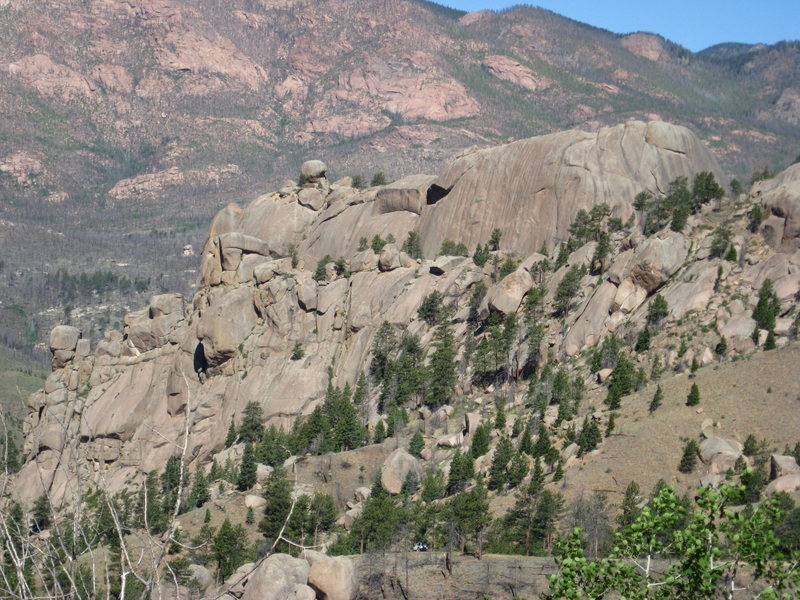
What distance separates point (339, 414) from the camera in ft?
285

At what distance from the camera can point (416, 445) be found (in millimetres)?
78875

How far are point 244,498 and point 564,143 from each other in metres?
58.4

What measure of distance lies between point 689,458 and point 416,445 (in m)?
25.5

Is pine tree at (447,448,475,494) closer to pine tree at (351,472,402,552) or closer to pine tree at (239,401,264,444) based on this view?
pine tree at (351,472,402,552)

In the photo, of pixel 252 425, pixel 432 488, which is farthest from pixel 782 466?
pixel 252 425

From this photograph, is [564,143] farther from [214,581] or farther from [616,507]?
[214,581]

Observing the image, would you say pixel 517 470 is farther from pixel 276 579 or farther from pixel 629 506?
pixel 276 579

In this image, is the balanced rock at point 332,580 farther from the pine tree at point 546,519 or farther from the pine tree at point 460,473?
the pine tree at point 460,473

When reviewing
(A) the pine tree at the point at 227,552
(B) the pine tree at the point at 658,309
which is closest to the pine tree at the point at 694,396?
(B) the pine tree at the point at 658,309

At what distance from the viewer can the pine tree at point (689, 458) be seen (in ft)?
200

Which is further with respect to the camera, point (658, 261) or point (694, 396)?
point (658, 261)

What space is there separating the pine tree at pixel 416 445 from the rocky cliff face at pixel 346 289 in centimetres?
1249

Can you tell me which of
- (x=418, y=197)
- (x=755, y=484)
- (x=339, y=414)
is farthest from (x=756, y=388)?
(x=418, y=197)

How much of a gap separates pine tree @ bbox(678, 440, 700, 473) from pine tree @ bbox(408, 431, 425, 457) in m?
24.5
